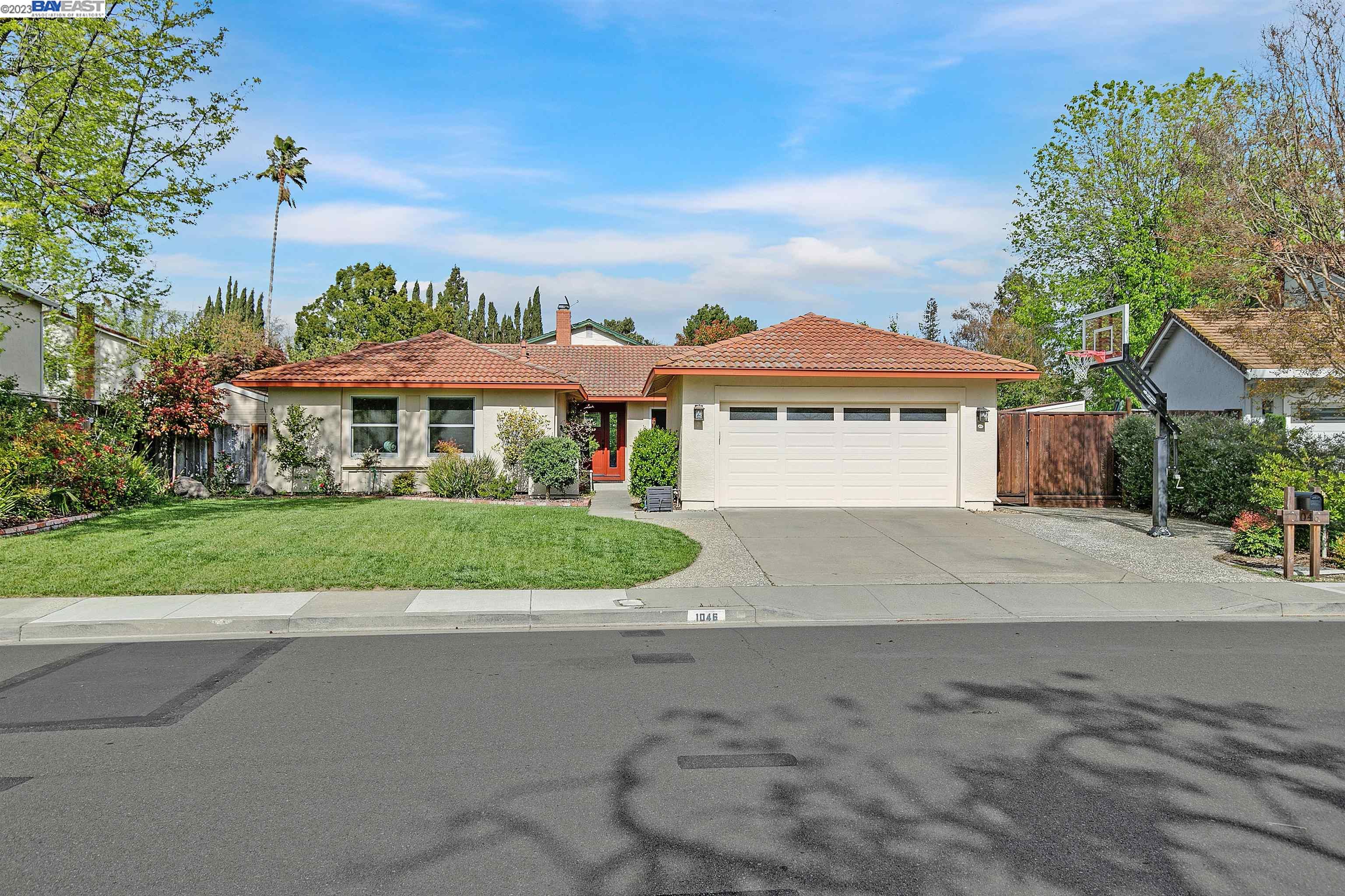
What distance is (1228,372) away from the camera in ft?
70.2

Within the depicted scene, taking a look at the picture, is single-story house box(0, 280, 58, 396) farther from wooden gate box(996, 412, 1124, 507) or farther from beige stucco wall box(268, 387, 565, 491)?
wooden gate box(996, 412, 1124, 507)

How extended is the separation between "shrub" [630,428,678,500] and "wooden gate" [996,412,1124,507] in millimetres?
7148

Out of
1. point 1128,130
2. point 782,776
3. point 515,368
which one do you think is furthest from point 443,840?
point 1128,130

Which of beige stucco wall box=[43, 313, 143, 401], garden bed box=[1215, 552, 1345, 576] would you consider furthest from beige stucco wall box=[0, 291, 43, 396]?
garden bed box=[1215, 552, 1345, 576]

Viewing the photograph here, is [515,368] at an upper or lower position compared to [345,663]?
upper

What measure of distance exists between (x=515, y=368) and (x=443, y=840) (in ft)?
61.0

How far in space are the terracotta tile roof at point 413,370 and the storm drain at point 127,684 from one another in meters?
13.3

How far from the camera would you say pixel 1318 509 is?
1155cm

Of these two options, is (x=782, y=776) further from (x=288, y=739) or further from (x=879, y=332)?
(x=879, y=332)

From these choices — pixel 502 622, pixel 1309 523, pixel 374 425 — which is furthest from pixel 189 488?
pixel 1309 523

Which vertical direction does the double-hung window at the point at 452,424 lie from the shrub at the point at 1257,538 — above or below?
above

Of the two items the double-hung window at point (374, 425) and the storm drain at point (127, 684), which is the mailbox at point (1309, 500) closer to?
the storm drain at point (127, 684)

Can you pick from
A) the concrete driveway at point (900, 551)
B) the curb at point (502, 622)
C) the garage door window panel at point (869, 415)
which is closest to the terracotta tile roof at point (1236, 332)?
the concrete driveway at point (900, 551)

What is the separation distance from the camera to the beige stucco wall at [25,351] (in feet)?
74.8
